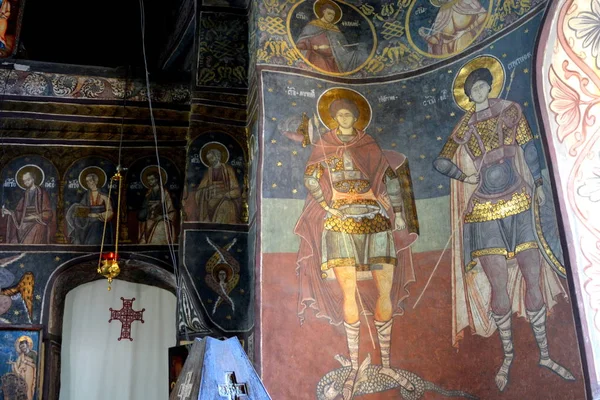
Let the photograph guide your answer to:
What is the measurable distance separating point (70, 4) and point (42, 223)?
4539 mm

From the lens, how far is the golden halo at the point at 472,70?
767 cm

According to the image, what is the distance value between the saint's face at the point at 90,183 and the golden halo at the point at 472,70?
512 cm

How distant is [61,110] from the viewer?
10.0 metres

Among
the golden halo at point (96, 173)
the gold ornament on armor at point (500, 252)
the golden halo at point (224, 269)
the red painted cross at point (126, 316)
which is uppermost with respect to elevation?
the golden halo at point (96, 173)

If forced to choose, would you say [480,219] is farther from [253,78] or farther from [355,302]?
[253,78]

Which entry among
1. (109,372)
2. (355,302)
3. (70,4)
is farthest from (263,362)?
(70,4)

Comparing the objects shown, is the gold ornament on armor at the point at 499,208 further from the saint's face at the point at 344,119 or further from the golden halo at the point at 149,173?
the golden halo at the point at 149,173

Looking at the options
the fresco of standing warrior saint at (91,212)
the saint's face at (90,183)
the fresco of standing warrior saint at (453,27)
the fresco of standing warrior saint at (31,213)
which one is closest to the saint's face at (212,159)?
the fresco of standing warrior saint at (91,212)

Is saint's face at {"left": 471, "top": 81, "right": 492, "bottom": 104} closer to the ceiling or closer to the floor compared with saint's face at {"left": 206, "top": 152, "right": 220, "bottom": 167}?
closer to the ceiling

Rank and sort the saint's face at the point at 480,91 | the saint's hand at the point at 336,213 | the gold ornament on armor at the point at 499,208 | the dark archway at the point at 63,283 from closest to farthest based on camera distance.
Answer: the gold ornament on armor at the point at 499,208 → the saint's face at the point at 480,91 → the saint's hand at the point at 336,213 → the dark archway at the point at 63,283

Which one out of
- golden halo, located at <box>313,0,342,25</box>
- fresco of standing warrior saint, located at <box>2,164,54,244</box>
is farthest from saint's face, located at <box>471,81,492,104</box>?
fresco of standing warrior saint, located at <box>2,164,54,244</box>

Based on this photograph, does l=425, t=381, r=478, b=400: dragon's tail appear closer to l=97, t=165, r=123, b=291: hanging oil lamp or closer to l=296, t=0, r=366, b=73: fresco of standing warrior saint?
l=296, t=0, r=366, b=73: fresco of standing warrior saint

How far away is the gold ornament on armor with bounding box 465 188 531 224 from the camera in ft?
23.4

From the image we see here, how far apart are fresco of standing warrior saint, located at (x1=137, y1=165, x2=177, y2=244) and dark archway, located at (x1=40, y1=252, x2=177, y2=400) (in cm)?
31
